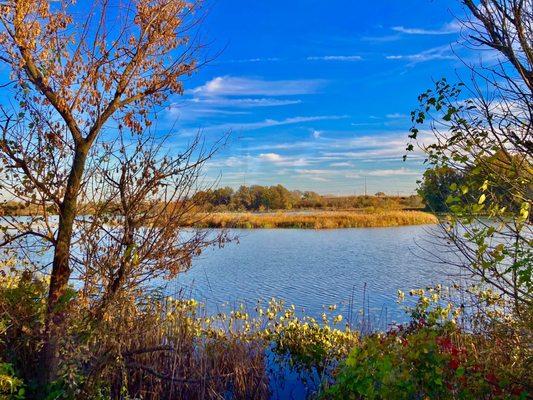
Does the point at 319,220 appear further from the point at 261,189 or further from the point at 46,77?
the point at 46,77

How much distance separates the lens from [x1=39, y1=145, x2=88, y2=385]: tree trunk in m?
3.90

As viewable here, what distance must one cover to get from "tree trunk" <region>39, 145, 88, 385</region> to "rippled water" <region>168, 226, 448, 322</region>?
2.59 m

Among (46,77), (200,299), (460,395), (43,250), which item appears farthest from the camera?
(200,299)

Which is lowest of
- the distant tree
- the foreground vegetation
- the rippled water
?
the rippled water

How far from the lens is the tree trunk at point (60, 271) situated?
12.8 ft

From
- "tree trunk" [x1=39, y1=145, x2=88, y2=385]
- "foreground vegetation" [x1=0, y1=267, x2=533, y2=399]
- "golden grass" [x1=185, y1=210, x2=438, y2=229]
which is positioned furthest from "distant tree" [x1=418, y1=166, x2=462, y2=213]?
"golden grass" [x1=185, y1=210, x2=438, y2=229]

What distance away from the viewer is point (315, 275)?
14297 millimetres

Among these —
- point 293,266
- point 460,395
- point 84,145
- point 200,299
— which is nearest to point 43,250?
point 84,145

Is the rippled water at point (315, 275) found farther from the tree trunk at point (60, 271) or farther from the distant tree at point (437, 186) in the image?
the tree trunk at point (60, 271)

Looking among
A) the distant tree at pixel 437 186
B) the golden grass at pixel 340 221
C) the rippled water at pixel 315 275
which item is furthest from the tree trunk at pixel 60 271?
the golden grass at pixel 340 221

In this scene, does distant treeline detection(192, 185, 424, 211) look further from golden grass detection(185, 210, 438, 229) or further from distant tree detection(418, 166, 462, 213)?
distant tree detection(418, 166, 462, 213)

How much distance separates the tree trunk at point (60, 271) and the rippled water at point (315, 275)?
2.59 meters

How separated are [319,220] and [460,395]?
32.4 meters

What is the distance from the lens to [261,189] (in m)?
52.2
